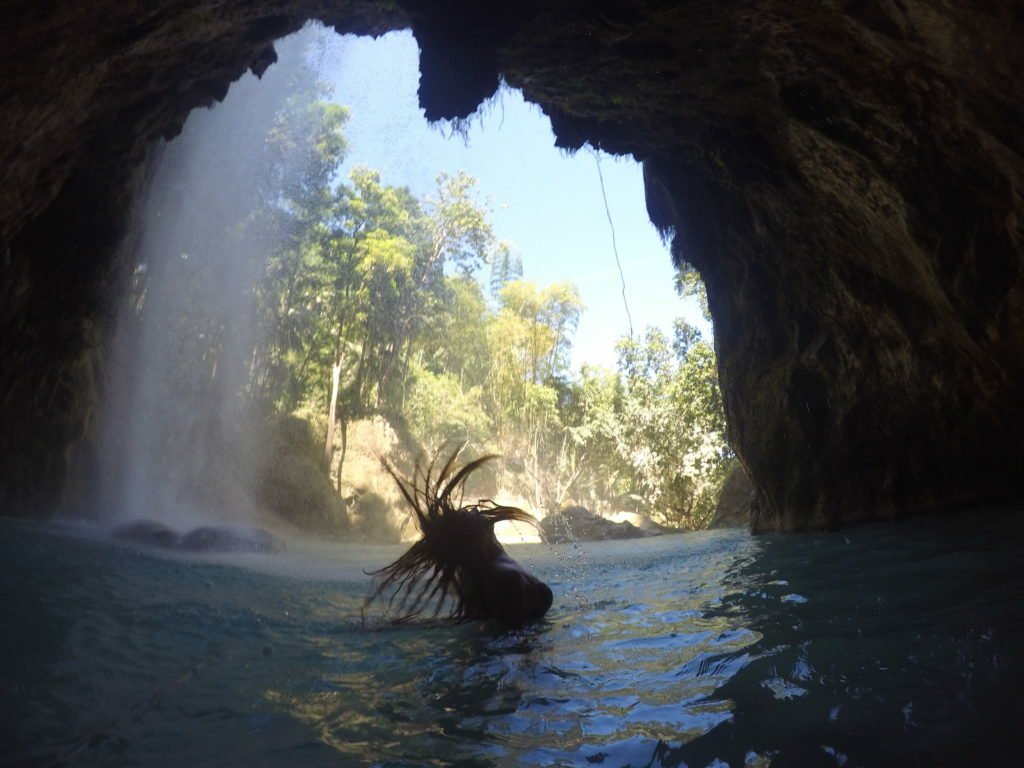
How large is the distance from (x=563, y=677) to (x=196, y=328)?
71.6 feet

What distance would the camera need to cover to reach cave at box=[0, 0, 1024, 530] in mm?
4988

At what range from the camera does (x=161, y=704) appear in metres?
2.39

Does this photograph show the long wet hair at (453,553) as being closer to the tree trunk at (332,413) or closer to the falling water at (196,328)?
the falling water at (196,328)

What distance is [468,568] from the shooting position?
399 centimetres

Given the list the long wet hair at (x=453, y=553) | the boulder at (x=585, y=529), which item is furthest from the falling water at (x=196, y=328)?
the long wet hair at (x=453, y=553)

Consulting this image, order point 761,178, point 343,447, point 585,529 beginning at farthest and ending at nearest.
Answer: point 343,447 → point 585,529 → point 761,178

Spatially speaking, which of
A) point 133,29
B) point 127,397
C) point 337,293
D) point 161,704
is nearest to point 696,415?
point 337,293

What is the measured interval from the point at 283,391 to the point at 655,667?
24741 mm

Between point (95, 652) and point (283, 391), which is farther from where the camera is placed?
point (283, 391)

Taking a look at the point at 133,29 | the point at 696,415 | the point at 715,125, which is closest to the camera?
the point at 133,29

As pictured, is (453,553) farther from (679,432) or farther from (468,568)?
(679,432)

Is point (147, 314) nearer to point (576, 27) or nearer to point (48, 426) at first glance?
point (48, 426)

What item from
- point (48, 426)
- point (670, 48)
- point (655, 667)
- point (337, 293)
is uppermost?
point (337, 293)

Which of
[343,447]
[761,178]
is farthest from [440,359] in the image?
[761,178]
